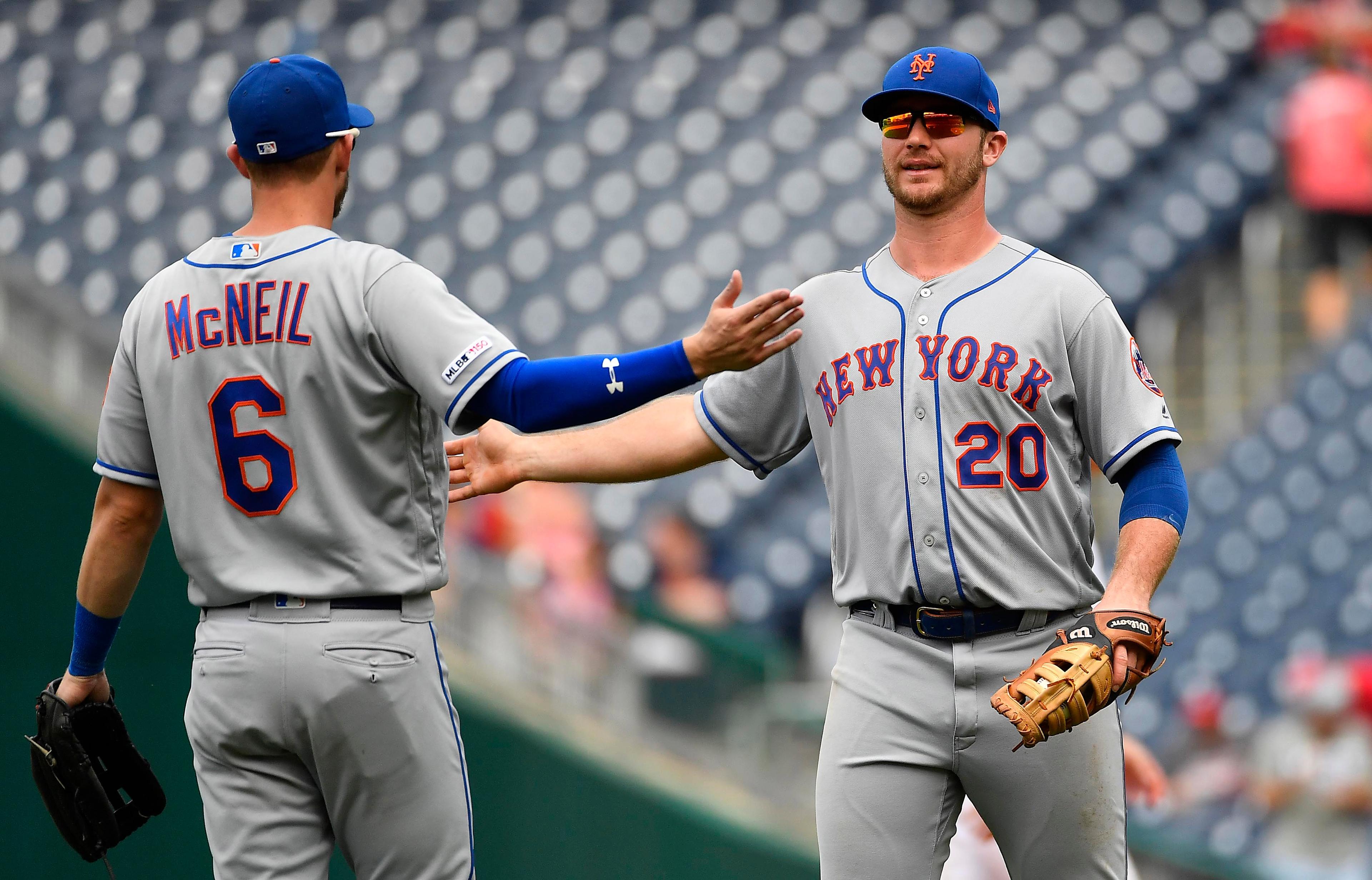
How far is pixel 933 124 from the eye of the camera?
2146 mm

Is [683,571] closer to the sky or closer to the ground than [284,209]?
closer to the ground

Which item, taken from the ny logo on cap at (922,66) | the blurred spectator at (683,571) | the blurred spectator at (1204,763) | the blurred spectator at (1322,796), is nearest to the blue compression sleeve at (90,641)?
the ny logo on cap at (922,66)

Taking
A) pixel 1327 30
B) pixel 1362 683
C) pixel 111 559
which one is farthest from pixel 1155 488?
pixel 1327 30

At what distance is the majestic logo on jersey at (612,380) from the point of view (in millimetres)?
1957

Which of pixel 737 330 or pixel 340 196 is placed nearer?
pixel 737 330

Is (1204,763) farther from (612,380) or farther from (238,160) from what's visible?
(238,160)

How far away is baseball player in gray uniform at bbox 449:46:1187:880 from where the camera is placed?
2049 mm

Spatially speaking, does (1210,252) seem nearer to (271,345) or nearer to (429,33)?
(429,33)

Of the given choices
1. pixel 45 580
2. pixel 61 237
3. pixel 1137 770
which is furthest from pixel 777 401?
pixel 61 237

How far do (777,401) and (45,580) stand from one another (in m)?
1.88

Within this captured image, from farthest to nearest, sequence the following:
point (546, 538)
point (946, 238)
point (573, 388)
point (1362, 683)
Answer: point (1362, 683) < point (546, 538) < point (946, 238) < point (573, 388)

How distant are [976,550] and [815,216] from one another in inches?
252

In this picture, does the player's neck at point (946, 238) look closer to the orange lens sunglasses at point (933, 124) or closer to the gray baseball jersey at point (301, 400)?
the orange lens sunglasses at point (933, 124)

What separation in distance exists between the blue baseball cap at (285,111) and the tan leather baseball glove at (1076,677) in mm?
1134
